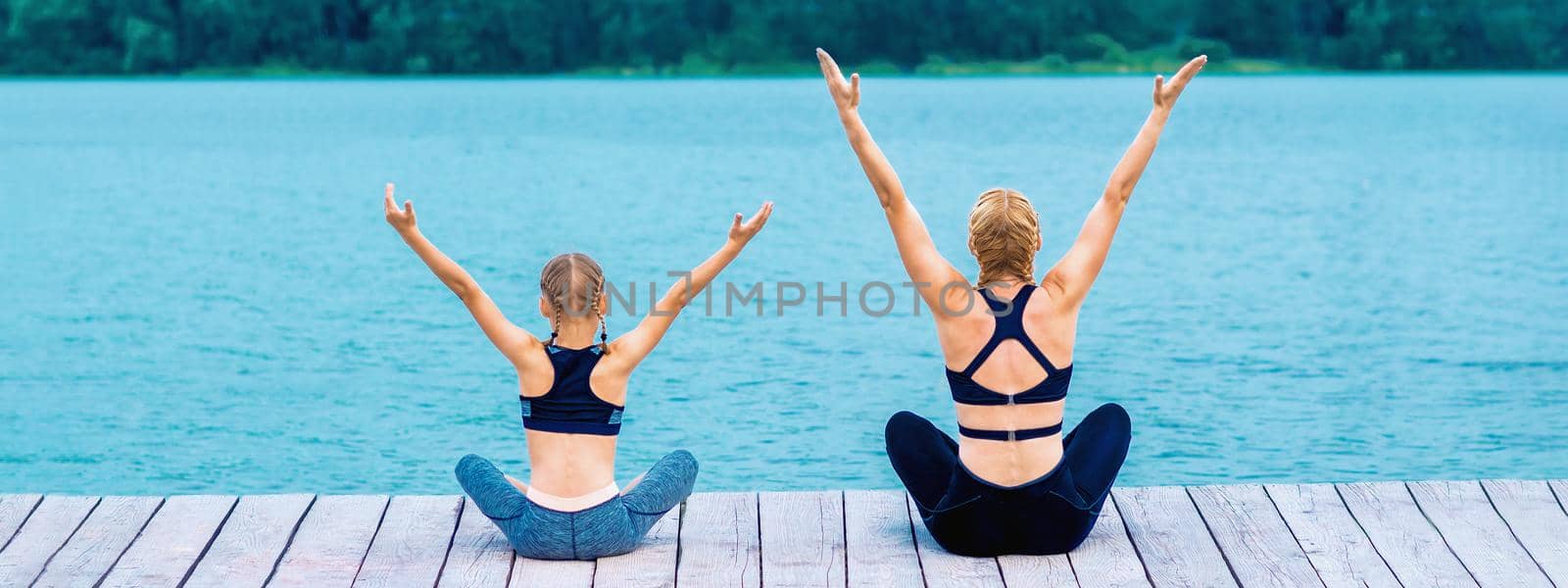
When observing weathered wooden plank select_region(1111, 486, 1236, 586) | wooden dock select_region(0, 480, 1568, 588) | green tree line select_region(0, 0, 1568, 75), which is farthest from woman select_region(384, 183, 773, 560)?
green tree line select_region(0, 0, 1568, 75)

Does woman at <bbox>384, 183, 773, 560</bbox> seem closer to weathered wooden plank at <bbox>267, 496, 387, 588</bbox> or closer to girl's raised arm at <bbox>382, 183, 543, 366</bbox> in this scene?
girl's raised arm at <bbox>382, 183, 543, 366</bbox>

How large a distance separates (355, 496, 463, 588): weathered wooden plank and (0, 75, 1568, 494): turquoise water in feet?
17.6

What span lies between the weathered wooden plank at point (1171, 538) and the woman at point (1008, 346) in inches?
10.1

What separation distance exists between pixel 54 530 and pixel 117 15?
2790 inches

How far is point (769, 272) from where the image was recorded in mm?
20875

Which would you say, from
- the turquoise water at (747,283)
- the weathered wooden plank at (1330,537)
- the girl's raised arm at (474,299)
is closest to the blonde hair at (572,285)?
the girl's raised arm at (474,299)

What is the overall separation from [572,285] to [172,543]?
1.46m

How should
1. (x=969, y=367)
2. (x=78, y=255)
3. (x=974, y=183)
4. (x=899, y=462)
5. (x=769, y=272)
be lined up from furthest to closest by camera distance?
(x=974, y=183), (x=78, y=255), (x=769, y=272), (x=899, y=462), (x=969, y=367)

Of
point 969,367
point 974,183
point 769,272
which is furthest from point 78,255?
point 969,367

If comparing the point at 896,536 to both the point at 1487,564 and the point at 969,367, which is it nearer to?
the point at 969,367

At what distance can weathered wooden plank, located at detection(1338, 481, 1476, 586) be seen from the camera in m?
4.41

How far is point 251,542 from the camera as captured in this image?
4.71 metres

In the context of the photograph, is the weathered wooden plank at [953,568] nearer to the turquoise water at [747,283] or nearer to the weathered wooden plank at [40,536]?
the weathered wooden plank at [40,536]

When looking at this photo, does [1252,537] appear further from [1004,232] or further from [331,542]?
[331,542]
